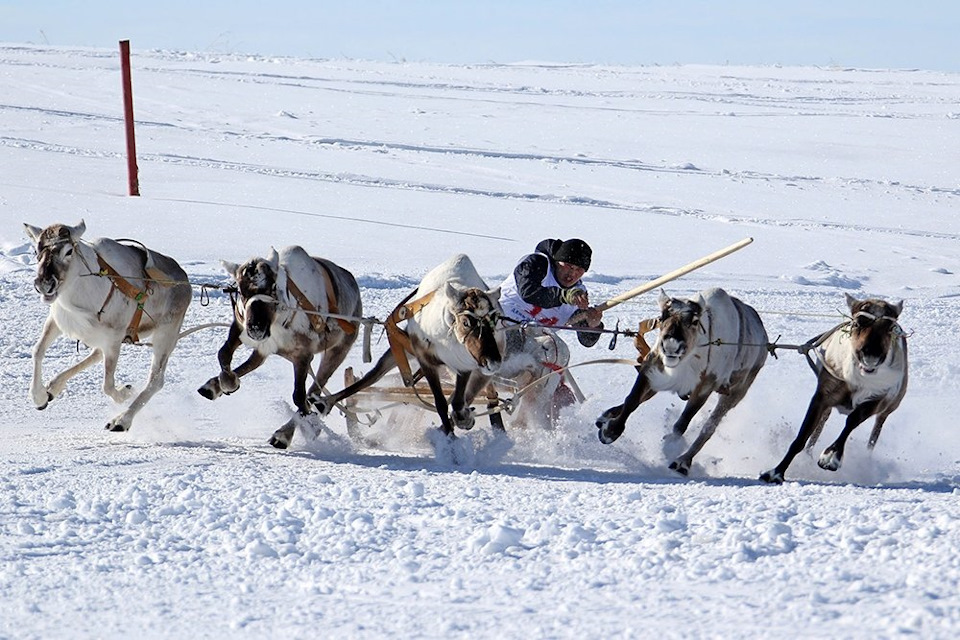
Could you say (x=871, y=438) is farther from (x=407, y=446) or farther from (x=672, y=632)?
(x=672, y=632)

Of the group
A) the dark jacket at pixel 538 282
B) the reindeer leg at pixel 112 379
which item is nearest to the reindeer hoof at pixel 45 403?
the reindeer leg at pixel 112 379

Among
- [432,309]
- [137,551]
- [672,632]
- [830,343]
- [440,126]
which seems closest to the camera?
[672,632]

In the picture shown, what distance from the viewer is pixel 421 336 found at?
7547mm

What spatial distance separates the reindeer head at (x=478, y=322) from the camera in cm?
708

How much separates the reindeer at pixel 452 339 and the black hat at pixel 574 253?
0.69m

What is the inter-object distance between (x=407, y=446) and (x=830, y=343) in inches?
103

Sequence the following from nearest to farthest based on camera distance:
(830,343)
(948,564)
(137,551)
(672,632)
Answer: (672,632)
(948,564)
(137,551)
(830,343)

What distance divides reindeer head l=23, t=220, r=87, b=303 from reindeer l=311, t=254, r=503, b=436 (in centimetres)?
163

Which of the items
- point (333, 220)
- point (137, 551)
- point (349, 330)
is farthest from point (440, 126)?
point (137, 551)

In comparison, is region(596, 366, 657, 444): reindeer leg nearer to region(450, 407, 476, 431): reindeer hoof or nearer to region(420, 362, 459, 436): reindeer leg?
region(450, 407, 476, 431): reindeer hoof

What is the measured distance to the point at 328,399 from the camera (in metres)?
7.84

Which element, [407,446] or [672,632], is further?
[407,446]

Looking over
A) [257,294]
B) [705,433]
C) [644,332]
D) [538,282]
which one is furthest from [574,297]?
[257,294]

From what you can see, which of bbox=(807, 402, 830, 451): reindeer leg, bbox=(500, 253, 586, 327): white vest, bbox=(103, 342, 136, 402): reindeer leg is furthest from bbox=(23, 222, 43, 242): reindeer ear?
bbox=(807, 402, 830, 451): reindeer leg
